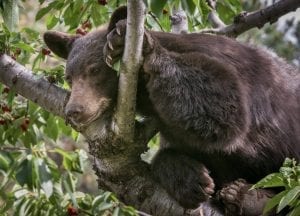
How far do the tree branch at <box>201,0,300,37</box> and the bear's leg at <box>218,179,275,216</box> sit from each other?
5.89ft

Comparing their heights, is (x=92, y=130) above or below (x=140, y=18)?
below

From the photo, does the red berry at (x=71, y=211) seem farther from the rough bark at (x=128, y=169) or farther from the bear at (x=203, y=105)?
the bear at (x=203, y=105)

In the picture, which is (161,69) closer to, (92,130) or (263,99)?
(92,130)

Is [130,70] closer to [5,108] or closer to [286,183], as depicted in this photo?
[286,183]

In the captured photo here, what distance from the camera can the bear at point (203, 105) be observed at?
454 centimetres

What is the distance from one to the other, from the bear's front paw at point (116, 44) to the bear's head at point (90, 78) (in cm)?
33

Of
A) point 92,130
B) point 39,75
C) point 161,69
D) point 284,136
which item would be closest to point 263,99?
point 284,136

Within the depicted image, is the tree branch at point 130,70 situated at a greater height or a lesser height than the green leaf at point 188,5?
lesser

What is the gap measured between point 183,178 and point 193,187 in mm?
127

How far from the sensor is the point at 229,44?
203 inches

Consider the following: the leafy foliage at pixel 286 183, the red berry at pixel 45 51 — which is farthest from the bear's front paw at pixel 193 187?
the red berry at pixel 45 51

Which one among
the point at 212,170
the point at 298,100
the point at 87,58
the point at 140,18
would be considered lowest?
the point at 212,170

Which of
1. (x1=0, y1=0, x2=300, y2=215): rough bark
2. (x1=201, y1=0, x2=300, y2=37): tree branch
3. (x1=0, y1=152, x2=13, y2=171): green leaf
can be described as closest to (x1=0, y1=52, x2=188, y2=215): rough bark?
(x1=0, y1=0, x2=300, y2=215): rough bark

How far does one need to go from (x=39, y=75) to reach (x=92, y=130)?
84cm
